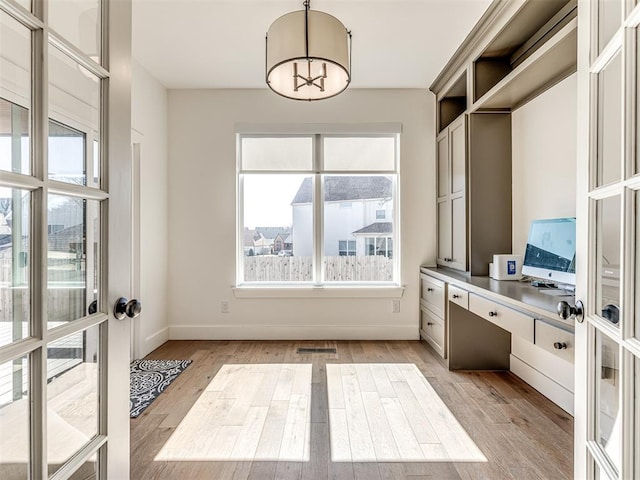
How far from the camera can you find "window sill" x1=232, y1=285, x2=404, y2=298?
3984 mm

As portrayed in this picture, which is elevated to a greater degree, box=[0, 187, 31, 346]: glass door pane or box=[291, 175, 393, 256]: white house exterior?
box=[291, 175, 393, 256]: white house exterior

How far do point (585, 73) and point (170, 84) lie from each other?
3789 millimetres

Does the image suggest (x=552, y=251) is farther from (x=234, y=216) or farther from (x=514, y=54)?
(x=234, y=216)

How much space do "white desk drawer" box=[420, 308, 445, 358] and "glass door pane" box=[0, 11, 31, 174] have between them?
3.21 meters

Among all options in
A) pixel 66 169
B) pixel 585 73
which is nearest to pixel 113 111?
pixel 66 169

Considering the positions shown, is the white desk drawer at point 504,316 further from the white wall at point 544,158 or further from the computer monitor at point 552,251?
the white wall at point 544,158

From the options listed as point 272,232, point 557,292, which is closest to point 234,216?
point 272,232

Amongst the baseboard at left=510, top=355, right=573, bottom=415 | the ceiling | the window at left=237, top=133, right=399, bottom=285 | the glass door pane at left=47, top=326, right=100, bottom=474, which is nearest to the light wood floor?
the baseboard at left=510, top=355, right=573, bottom=415

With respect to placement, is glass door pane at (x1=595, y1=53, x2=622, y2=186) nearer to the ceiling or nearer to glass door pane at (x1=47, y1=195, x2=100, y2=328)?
glass door pane at (x1=47, y1=195, x2=100, y2=328)

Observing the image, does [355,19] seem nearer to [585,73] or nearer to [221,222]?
[585,73]

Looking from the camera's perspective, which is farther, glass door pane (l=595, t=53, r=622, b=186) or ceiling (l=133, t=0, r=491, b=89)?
ceiling (l=133, t=0, r=491, b=89)

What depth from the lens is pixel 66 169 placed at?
36.2 inches

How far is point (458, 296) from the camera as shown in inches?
117

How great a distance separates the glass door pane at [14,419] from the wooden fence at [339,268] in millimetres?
3327
